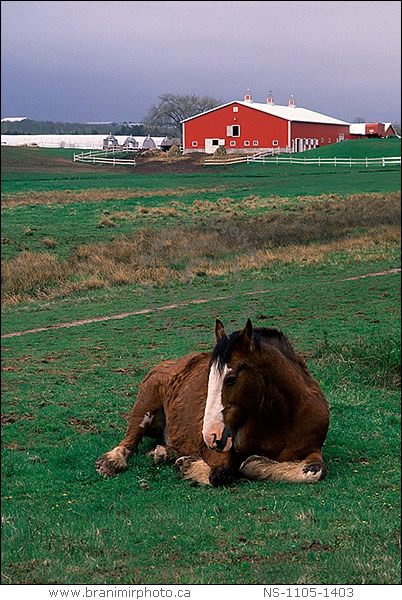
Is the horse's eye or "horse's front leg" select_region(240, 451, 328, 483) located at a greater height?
the horse's eye

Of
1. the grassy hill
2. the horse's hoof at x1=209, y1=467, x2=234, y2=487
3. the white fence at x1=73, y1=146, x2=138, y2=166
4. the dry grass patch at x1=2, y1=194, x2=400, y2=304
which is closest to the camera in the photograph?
the horse's hoof at x1=209, y1=467, x2=234, y2=487

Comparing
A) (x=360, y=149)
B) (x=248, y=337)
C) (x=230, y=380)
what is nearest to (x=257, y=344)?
(x=248, y=337)

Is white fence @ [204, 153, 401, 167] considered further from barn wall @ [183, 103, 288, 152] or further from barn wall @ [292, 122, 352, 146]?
barn wall @ [292, 122, 352, 146]

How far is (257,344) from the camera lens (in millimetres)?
5602

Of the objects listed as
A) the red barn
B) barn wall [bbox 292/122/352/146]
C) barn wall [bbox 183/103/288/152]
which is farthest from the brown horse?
barn wall [bbox 292/122/352/146]

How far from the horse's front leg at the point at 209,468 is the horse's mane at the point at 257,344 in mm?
879

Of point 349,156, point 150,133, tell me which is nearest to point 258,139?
point 150,133

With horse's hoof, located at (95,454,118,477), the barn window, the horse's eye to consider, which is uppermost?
the barn window

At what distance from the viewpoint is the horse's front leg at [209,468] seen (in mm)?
5738

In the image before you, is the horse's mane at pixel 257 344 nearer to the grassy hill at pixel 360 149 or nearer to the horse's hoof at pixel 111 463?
the horse's hoof at pixel 111 463

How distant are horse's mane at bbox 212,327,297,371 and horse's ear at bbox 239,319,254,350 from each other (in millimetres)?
44

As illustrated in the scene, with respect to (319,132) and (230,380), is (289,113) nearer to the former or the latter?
(319,132)

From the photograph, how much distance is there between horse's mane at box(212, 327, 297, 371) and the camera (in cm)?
532

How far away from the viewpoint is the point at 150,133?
41.5 feet
